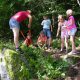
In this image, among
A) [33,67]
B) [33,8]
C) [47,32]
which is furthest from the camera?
[33,8]

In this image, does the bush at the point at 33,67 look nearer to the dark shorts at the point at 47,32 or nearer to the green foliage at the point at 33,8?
the dark shorts at the point at 47,32

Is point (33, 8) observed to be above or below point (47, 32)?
above

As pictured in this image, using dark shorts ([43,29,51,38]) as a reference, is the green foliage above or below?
above

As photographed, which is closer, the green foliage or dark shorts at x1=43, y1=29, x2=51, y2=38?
dark shorts at x1=43, y1=29, x2=51, y2=38

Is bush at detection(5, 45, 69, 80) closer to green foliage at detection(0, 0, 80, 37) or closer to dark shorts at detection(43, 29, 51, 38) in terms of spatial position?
dark shorts at detection(43, 29, 51, 38)

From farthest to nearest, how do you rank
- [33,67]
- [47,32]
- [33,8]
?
[33,8]
[47,32]
[33,67]

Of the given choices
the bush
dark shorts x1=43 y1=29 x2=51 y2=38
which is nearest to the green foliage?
dark shorts x1=43 y1=29 x2=51 y2=38

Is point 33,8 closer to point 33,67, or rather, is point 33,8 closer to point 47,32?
point 47,32

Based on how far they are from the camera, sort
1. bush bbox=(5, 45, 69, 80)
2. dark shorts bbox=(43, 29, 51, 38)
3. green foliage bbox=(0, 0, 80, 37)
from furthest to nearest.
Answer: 1. green foliage bbox=(0, 0, 80, 37)
2. dark shorts bbox=(43, 29, 51, 38)
3. bush bbox=(5, 45, 69, 80)

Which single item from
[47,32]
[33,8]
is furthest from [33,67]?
[33,8]

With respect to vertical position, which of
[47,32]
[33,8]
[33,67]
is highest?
[33,8]

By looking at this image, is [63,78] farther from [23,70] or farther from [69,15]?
[69,15]

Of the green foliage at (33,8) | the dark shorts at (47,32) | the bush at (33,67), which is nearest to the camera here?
the bush at (33,67)

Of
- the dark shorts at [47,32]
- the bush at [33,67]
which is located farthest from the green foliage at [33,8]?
the bush at [33,67]
